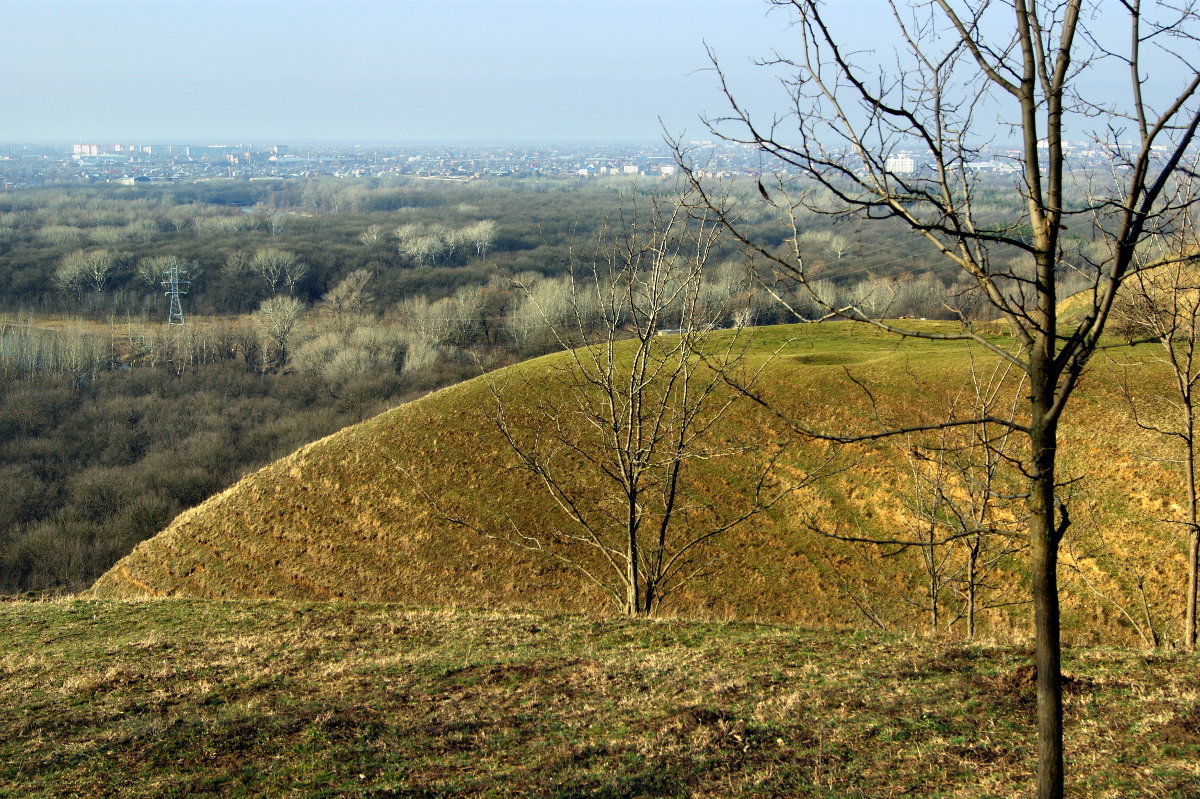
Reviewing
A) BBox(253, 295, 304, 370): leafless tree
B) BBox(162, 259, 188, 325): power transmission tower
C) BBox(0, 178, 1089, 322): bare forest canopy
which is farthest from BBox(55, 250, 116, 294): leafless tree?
BBox(253, 295, 304, 370): leafless tree

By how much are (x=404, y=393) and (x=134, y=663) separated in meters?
49.2

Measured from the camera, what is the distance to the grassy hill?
20.9 metres

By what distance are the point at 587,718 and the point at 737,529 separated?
16.2 meters

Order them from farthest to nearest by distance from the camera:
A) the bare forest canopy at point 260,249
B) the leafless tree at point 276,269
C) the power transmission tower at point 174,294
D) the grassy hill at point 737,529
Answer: the leafless tree at point 276,269, the bare forest canopy at point 260,249, the power transmission tower at point 174,294, the grassy hill at point 737,529

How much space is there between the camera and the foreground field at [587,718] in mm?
7172

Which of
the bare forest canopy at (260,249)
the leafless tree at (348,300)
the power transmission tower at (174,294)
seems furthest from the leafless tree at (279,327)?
the bare forest canopy at (260,249)

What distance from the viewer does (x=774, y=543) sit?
79.3ft

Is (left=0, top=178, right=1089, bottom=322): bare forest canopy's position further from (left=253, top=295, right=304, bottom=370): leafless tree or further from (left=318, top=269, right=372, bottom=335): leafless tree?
(left=253, top=295, right=304, bottom=370): leafless tree

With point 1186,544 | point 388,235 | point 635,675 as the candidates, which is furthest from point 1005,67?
point 388,235

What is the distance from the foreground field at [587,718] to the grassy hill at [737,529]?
795cm

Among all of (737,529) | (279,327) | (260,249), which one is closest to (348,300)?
(279,327)

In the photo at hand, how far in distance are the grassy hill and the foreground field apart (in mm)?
7948

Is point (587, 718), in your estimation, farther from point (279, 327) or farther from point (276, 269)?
point (276, 269)

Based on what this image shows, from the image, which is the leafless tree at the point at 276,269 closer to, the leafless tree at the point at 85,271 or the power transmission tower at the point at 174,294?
the power transmission tower at the point at 174,294
